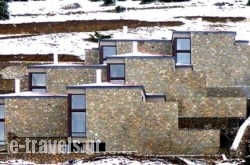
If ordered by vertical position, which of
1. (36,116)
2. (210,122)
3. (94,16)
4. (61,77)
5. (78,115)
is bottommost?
(210,122)

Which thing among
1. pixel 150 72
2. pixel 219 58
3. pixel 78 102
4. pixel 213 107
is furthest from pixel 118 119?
pixel 219 58

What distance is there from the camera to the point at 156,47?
46531 millimetres

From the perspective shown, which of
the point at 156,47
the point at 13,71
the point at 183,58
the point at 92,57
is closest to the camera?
the point at 183,58

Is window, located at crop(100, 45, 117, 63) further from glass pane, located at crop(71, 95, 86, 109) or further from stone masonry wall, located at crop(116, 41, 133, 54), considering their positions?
glass pane, located at crop(71, 95, 86, 109)

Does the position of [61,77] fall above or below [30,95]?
above

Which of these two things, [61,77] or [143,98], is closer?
[143,98]

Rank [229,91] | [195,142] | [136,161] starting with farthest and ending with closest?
[229,91]
[195,142]
[136,161]

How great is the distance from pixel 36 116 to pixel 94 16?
43767 mm

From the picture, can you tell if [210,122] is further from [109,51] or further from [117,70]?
[109,51]

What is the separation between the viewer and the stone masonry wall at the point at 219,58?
45.6m

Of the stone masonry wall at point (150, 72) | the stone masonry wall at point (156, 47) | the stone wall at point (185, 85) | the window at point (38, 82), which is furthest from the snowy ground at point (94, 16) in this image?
the stone masonry wall at point (150, 72)

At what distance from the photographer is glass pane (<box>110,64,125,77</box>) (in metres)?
41.5

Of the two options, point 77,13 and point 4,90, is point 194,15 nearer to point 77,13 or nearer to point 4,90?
point 77,13

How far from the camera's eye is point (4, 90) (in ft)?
151
